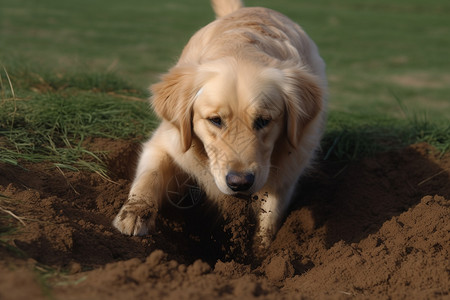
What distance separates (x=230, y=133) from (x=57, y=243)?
1185 millimetres

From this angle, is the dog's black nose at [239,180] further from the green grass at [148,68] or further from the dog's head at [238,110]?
the green grass at [148,68]

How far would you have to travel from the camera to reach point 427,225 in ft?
11.8

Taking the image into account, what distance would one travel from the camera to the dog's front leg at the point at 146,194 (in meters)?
3.62

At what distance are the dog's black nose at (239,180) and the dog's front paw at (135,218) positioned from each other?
66cm

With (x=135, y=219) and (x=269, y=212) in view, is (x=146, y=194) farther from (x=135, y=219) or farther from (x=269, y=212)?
(x=269, y=212)

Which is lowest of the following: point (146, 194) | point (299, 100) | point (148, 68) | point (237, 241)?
point (148, 68)

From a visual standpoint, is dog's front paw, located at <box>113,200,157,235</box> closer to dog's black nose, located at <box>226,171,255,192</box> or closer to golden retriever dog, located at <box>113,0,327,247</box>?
golden retriever dog, located at <box>113,0,327,247</box>

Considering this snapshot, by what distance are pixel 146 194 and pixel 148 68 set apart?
28.6ft

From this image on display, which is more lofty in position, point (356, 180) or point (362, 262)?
point (362, 262)

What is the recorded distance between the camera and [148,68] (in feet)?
40.4

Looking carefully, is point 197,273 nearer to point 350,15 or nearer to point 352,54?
point 352,54

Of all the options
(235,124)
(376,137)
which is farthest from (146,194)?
(376,137)

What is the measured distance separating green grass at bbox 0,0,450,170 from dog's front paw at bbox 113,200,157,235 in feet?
2.41

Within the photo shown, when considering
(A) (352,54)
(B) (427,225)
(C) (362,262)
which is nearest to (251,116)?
(C) (362,262)
